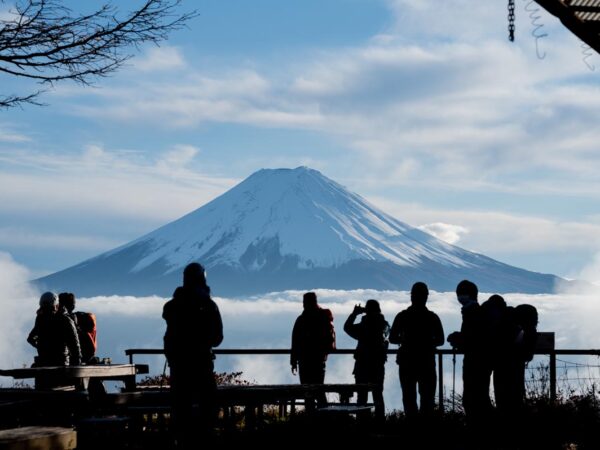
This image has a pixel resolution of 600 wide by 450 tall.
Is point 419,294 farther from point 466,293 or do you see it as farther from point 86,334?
point 86,334

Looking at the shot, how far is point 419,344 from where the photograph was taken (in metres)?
13.7

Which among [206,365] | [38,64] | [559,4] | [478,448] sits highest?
[38,64]

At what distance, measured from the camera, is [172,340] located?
11.0 meters

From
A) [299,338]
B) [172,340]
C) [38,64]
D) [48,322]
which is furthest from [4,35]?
[299,338]

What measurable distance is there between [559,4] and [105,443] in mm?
5885

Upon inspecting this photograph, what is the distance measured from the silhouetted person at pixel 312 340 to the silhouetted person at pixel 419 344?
157cm

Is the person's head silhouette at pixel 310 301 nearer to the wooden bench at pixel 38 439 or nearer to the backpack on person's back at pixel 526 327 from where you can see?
the backpack on person's back at pixel 526 327

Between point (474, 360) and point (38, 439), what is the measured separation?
6.69 m

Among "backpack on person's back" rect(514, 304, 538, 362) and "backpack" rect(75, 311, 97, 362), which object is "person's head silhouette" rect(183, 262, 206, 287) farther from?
"backpack" rect(75, 311, 97, 362)

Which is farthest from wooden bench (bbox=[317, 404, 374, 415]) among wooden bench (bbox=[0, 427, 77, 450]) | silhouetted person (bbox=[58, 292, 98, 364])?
wooden bench (bbox=[0, 427, 77, 450])

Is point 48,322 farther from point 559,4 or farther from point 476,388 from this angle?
point 559,4

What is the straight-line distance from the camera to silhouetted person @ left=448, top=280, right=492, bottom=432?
1326cm

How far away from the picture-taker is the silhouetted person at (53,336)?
14211mm

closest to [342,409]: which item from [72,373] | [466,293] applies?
[466,293]
